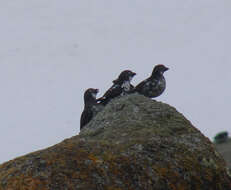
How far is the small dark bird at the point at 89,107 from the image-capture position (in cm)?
1112

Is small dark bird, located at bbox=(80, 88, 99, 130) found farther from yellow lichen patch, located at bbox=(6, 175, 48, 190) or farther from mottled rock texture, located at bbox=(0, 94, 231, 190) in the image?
yellow lichen patch, located at bbox=(6, 175, 48, 190)

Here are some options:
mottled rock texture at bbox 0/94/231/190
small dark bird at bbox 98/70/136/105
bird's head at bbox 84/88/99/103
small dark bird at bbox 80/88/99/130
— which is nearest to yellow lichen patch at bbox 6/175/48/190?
mottled rock texture at bbox 0/94/231/190

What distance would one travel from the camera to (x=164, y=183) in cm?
628

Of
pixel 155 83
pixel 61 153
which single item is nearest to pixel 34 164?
pixel 61 153

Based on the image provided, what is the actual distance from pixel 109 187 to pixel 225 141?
15180mm

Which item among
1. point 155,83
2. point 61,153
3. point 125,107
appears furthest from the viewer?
point 155,83

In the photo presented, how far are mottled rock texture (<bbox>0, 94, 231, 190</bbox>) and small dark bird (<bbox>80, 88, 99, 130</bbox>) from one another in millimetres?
3257

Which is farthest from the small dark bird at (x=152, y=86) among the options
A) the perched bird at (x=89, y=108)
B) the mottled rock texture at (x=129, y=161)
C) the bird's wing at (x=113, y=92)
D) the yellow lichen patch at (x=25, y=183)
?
the yellow lichen patch at (x=25, y=183)

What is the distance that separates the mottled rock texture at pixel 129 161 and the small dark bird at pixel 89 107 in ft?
10.7

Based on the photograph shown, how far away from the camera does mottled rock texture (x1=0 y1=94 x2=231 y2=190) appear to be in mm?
5867

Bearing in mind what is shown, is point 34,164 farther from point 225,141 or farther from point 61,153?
point 225,141

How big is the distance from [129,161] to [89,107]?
5.30 m

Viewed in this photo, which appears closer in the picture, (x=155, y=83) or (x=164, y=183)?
(x=164, y=183)

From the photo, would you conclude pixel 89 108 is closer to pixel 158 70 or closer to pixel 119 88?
pixel 119 88
